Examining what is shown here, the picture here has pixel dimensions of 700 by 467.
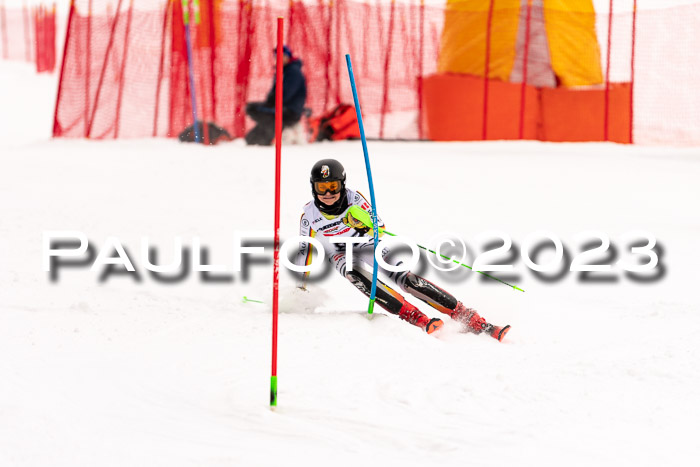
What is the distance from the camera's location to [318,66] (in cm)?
1516

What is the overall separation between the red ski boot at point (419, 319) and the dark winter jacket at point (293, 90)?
793 cm

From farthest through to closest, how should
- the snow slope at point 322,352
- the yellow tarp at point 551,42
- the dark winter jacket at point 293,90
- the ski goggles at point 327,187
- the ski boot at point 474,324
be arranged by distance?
the yellow tarp at point 551,42
the dark winter jacket at point 293,90
the ski boot at point 474,324
the ski goggles at point 327,187
the snow slope at point 322,352

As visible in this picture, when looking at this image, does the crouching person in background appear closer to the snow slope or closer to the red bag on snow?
the red bag on snow

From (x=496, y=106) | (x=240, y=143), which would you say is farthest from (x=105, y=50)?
(x=496, y=106)

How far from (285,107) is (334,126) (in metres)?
1.30

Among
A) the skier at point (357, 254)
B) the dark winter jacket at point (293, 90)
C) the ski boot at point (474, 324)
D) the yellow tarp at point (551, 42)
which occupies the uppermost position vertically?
the yellow tarp at point (551, 42)

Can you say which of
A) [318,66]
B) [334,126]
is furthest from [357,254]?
[318,66]

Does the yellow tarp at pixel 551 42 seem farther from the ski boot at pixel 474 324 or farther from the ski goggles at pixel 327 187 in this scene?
the ski goggles at pixel 327 187

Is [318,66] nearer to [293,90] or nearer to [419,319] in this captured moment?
[293,90]

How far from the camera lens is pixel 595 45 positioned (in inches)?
597

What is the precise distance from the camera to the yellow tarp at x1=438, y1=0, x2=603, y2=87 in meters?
15.1

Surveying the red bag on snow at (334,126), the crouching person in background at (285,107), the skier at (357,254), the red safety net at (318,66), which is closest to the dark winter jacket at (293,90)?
the crouching person in background at (285,107)

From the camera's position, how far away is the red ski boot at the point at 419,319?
618 cm

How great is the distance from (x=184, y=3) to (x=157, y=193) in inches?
198
